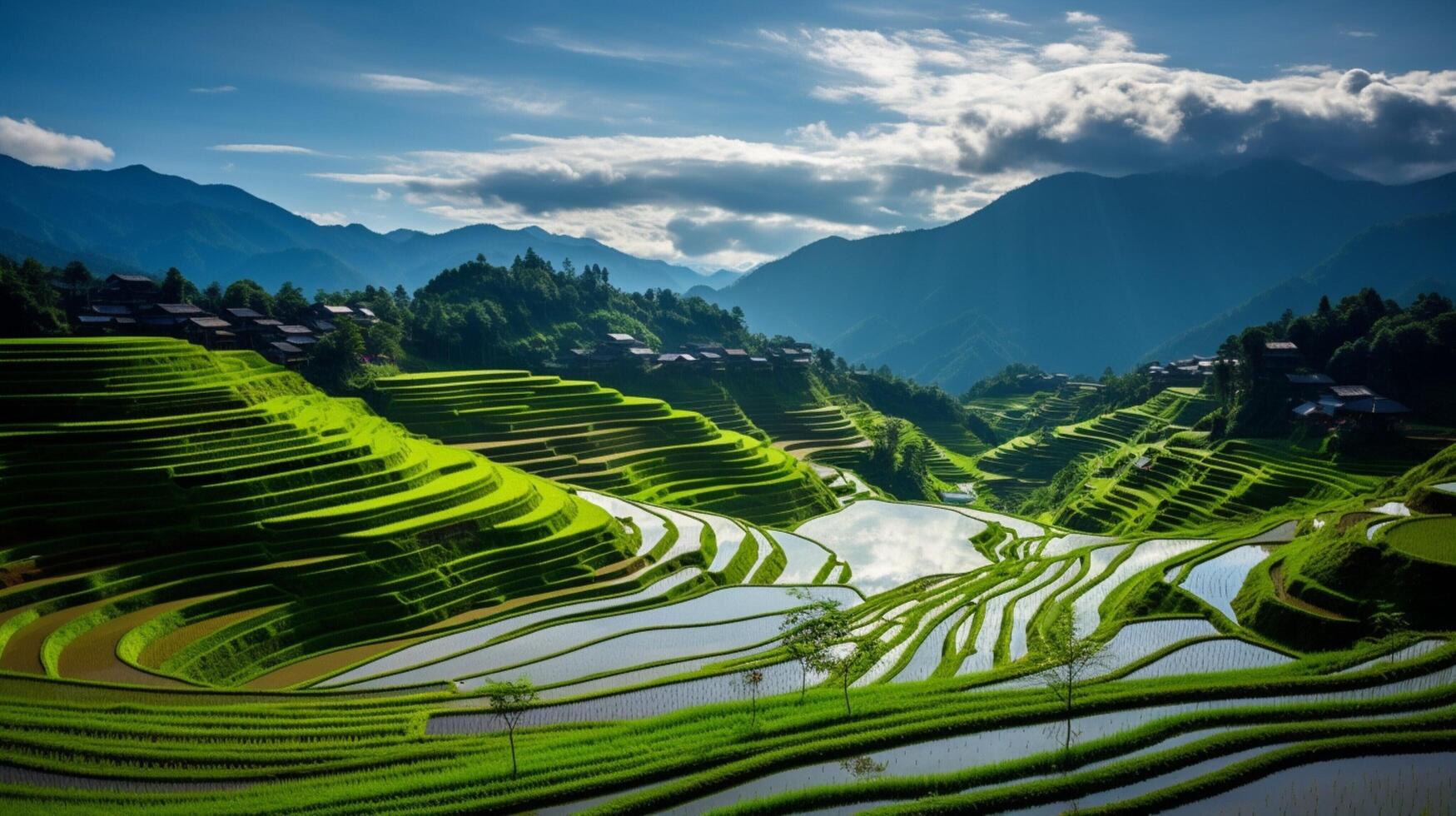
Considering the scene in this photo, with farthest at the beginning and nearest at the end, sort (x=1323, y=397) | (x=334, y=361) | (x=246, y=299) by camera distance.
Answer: (x=246, y=299) → (x=334, y=361) → (x=1323, y=397)

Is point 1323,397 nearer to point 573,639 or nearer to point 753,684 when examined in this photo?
point 753,684

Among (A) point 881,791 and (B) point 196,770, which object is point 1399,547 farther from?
(B) point 196,770

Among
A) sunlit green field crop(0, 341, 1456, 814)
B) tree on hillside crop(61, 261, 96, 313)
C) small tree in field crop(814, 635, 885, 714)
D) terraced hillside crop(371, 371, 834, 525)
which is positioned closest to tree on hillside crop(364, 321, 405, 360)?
terraced hillside crop(371, 371, 834, 525)

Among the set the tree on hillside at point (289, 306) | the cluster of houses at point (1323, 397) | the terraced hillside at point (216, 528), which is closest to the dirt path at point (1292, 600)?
the terraced hillside at point (216, 528)

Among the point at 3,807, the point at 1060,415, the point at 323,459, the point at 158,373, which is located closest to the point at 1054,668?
the point at 3,807

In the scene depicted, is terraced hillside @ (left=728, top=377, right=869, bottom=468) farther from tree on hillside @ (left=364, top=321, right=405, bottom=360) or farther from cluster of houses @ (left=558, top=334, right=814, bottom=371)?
tree on hillside @ (left=364, top=321, right=405, bottom=360)

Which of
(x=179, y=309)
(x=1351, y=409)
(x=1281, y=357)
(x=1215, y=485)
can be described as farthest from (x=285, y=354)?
(x=1281, y=357)
